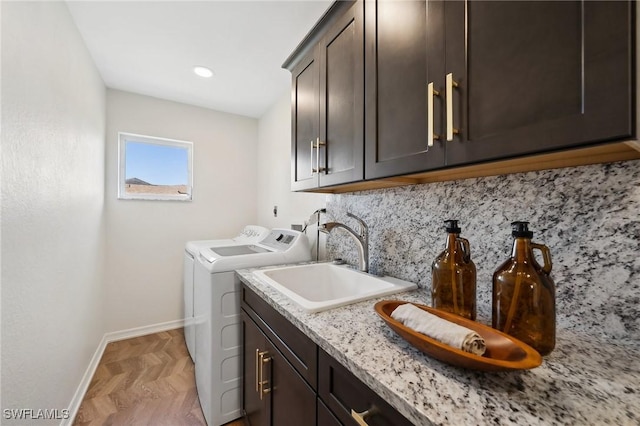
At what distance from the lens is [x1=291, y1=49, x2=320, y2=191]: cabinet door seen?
1.35 meters

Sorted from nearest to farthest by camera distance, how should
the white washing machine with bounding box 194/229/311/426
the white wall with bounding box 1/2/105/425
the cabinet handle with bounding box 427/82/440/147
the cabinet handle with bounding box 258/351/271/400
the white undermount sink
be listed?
1. the cabinet handle with bounding box 427/82/440/147
2. the white wall with bounding box 1/2/105/425
3. the cabinet handle with bounding box 258/351/271/400
4. the white undermount sink
5. the white washing machine with bounding box 194/229/311/426

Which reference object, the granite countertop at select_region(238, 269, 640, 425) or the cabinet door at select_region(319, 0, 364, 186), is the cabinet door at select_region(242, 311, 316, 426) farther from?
the cabinet door at select_region(319, 0, 364, 186)

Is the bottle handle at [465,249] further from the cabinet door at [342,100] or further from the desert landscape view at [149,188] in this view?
the desert landscape view at [149,188]

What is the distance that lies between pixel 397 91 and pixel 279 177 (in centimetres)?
181

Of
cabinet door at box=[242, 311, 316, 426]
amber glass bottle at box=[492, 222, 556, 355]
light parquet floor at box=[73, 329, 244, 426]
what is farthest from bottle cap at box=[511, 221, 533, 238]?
light parquet floor at box=[73, 329, 244, 426]

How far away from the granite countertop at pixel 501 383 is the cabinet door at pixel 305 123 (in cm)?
87

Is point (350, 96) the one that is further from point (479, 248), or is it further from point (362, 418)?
point (362, 418)

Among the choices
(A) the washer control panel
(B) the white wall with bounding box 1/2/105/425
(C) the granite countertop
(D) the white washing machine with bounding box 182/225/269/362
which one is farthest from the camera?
(D) the white washing machine with bounding box 182/225/269/362

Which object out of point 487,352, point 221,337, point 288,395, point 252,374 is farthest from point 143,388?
point 487,352

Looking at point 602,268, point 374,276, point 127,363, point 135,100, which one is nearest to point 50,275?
point 127,363

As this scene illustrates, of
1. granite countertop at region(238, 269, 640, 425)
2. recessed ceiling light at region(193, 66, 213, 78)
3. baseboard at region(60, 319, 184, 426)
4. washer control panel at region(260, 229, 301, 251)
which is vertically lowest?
baseboard at region(60, 319, 184, 426)

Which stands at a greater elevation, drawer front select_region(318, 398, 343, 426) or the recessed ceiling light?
the recessed ceiling light

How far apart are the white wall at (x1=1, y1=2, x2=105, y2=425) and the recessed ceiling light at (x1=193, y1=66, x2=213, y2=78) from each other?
70 cm

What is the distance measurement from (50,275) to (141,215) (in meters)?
1.38
